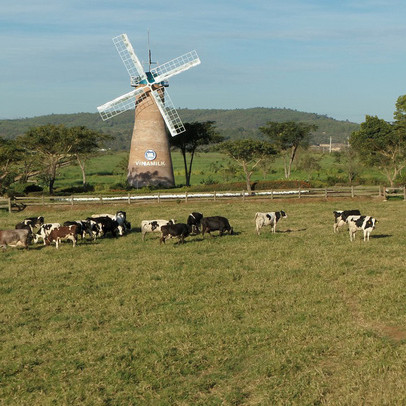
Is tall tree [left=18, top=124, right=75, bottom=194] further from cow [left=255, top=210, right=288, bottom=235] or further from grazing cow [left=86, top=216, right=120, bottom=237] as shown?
cow [left=255, top=210, right=288, bottom=235]

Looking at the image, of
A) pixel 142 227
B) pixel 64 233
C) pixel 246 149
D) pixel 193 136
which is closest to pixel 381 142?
pixel 246 149

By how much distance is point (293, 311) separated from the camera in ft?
45.4

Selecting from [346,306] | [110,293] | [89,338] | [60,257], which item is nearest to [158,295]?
[110,293]

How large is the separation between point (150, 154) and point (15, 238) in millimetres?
29469

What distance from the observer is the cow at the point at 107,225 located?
2594 cm

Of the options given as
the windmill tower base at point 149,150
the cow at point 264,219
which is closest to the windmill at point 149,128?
the windmill tower base at point 149,150

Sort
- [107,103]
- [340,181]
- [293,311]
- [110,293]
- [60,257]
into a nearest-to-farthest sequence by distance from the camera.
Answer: [293,311]
[110,293]
[60,257]
[107,103]
[340,181]

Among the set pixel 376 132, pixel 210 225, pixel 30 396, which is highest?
pixel 376 132

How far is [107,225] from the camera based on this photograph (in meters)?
26.1

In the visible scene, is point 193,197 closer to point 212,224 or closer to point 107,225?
point 107,225

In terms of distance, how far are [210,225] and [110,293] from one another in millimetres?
9451

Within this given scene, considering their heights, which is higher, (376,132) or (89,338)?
(376,132)

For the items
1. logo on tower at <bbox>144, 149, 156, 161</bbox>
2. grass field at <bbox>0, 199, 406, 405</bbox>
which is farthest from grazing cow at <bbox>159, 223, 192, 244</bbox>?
logo on tower at <bbox>144, 149, 156, 161</bbox>

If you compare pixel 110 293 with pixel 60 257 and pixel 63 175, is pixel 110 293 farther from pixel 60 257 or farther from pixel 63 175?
pixel 63 175
